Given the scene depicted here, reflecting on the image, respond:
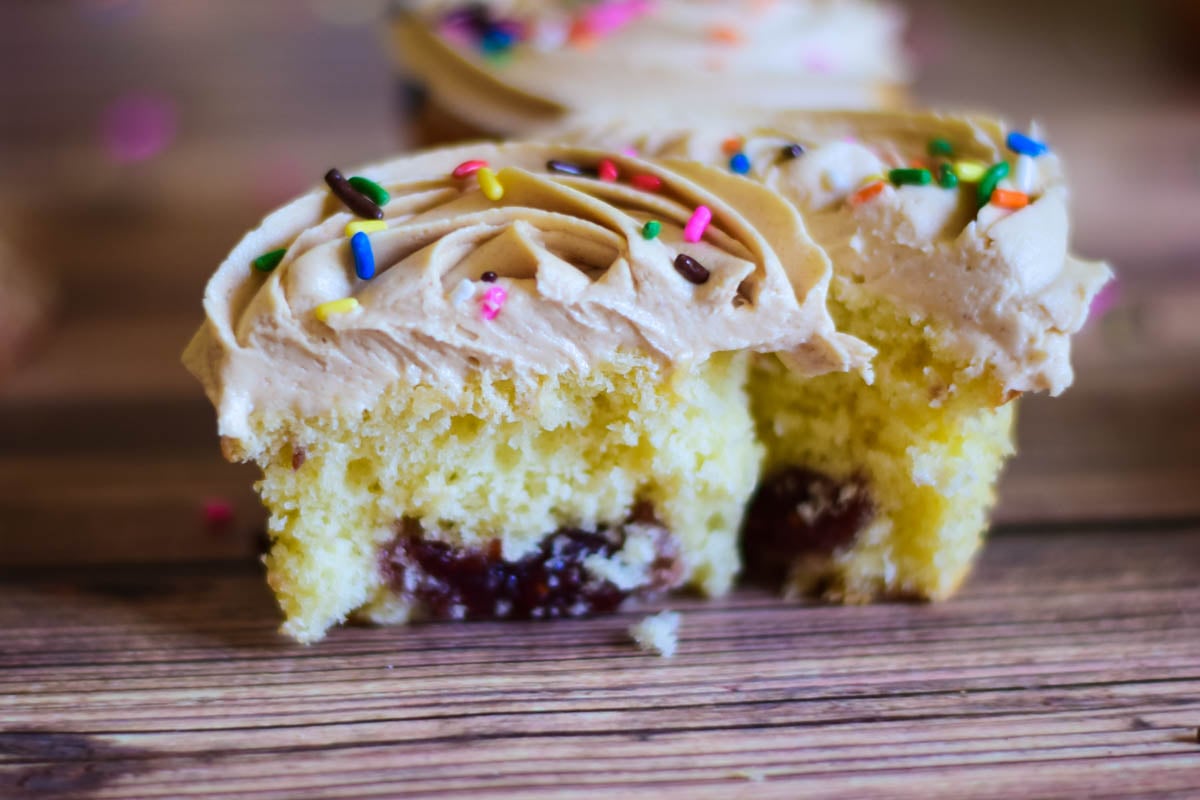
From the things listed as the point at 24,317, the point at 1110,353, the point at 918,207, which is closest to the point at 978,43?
the point at 1110,353

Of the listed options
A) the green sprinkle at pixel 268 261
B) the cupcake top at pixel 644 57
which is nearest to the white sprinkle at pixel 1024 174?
the cupcake top at pixel 644 57

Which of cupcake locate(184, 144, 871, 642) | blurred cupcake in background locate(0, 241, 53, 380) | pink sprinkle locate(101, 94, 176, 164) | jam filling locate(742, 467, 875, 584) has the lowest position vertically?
blurred cupcake in background locate(0, 241, 53, 380)

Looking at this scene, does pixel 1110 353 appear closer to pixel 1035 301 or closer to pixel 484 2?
pixel 1035 301

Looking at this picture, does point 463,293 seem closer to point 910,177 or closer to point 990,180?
point 910,177

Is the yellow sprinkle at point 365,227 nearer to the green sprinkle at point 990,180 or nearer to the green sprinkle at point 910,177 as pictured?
the green sprinkle at point 910,177

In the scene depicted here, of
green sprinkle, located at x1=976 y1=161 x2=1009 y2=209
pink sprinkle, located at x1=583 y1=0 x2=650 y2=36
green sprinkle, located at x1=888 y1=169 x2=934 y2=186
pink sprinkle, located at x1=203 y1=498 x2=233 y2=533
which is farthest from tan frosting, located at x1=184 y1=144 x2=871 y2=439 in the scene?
pink sprinkle, located at x1=583 y1=0 x2=650 y2=36

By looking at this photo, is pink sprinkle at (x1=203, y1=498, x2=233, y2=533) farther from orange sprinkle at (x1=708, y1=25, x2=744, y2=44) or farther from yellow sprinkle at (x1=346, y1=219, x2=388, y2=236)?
orange sprinkle at (x1=708, y1=25, x2=744, y2=44)
